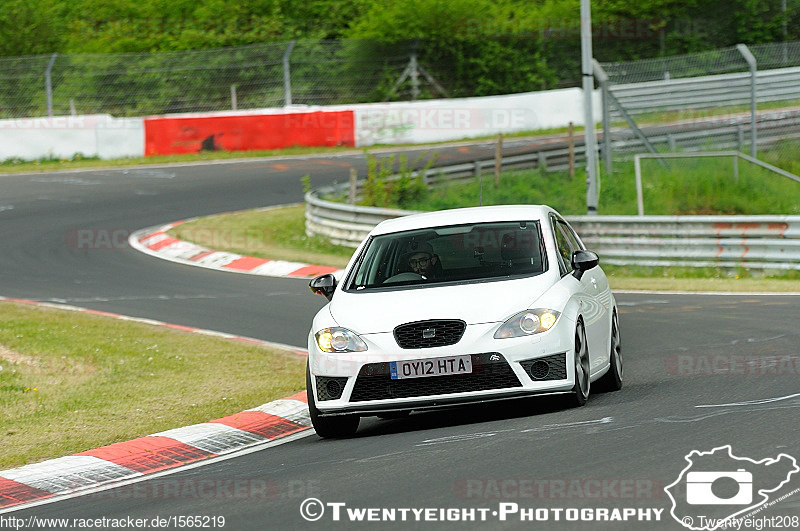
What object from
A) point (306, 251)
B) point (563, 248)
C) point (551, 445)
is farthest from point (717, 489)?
point (306, 251)

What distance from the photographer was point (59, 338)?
13.3 m

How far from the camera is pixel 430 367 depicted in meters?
7.87

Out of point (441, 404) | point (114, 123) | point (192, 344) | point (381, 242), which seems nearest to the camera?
point (441, 404)

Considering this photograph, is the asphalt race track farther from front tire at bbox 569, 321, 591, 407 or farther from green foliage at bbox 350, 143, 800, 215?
green foliage at bbox 350, 143, 800, 215

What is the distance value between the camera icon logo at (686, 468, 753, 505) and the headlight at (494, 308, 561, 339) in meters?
2.05

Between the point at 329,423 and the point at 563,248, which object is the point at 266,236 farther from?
the point at 329,423

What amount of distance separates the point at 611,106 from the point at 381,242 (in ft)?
56.4

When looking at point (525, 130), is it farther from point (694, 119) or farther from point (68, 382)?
point (68, 382)

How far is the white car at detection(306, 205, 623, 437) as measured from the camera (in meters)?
7.88

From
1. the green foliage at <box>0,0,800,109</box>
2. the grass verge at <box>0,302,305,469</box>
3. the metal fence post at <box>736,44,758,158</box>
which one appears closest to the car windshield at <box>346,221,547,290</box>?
the grass verge at <box>0,302,305,469</box>

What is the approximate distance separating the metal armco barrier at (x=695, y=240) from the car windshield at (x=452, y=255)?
351 inches

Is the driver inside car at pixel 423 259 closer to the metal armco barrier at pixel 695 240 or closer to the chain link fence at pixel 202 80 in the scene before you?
the metal armco barrier at pixel 695 240

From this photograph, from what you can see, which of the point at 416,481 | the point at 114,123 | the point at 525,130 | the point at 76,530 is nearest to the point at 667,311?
the point at 416,481

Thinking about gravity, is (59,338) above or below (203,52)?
below
